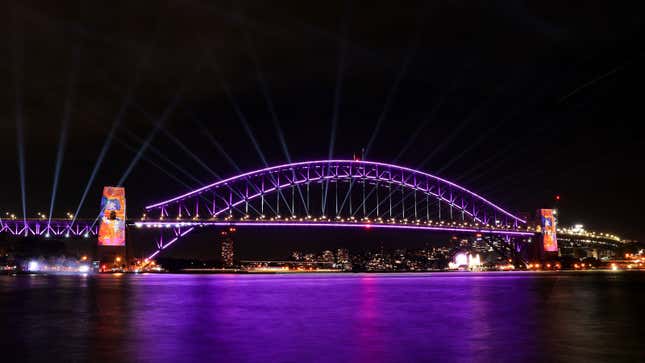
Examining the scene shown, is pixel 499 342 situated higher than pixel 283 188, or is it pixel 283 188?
pixel 283 188

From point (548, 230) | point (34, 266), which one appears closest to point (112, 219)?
point (34, 266)

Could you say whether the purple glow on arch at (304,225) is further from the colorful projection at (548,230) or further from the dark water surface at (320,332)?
the dark water surface at (320,332)

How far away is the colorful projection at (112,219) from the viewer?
79.8m

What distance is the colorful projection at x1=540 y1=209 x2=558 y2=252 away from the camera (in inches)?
4469

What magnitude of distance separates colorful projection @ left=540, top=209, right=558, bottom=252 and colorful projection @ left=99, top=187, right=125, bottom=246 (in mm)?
68470

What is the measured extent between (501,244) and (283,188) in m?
37.8

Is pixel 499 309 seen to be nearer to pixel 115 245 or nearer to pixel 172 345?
pixel 172 345

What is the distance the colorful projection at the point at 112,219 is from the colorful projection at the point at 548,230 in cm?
6847

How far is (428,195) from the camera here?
356 feet

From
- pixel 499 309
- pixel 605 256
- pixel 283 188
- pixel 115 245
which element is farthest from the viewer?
pixel 605 256

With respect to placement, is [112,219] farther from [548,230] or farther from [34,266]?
[548,230]

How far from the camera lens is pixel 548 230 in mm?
115125

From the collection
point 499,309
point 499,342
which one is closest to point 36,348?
point 499,342

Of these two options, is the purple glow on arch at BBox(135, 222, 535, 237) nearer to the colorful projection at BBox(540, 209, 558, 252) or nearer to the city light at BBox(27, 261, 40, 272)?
the colorful projection at BBox(540, 209, 558, 252)
